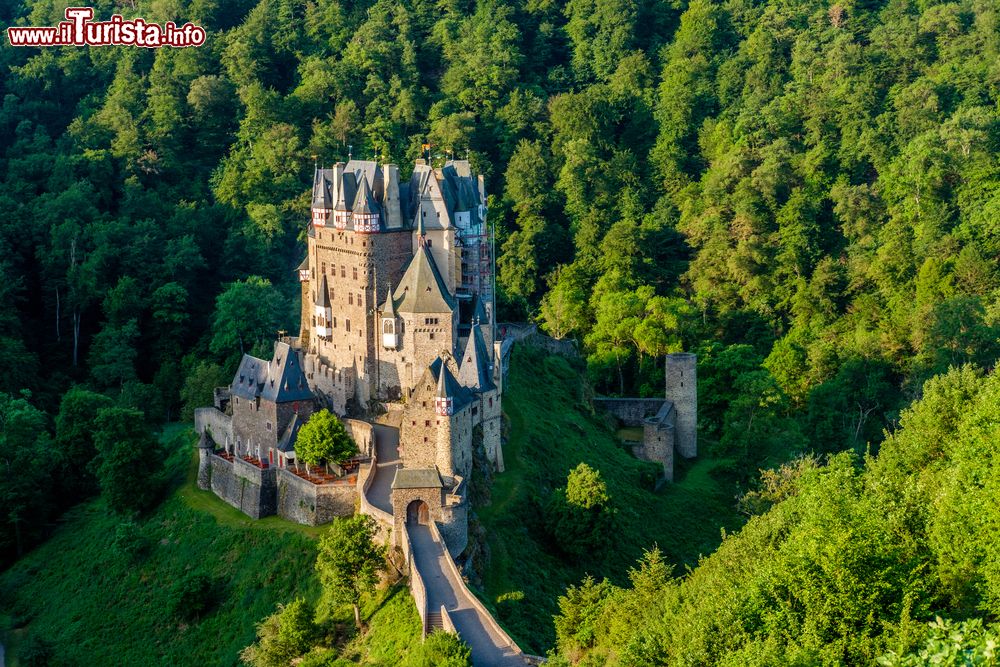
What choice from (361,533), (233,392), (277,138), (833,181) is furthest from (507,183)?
(361,533)

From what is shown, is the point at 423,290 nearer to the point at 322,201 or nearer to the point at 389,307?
the point at 389,307

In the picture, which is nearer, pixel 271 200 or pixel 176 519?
pixel 176 519

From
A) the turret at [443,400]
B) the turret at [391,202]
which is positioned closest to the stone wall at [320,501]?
the turret at [443,400]

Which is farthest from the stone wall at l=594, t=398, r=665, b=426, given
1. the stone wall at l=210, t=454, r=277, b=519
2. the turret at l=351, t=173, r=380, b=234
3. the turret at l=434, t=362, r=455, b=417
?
the turret at l=434, t=362, r=455, b=417

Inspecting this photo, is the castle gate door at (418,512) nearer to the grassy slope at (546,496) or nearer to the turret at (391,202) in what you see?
the grassy slope at (546,496)

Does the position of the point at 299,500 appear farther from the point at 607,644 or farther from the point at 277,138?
the point at 277,138

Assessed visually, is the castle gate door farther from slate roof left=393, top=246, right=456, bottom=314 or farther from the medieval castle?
slate roof left=393, top=246, right=456, bottom=314
